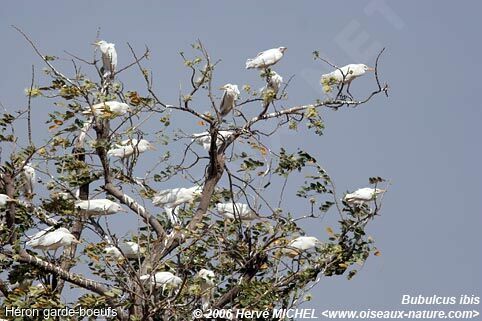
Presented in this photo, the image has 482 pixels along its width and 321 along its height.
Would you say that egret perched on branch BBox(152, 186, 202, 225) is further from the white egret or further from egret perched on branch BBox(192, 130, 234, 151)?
the white egret

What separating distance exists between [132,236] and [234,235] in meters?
0.63

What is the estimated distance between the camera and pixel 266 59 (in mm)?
7379

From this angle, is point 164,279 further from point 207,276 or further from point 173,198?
point 173,198

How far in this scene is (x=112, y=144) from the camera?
6.64 m

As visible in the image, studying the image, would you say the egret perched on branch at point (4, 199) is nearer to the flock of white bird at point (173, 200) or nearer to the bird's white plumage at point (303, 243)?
the flock of white bird at point (173, 200)

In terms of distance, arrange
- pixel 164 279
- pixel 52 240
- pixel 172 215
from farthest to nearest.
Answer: pixel 172 215
pixel 52 240
pixel 164 279

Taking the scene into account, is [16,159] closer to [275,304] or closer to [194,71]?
[194,71]

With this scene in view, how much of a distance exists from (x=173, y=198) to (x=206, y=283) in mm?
817

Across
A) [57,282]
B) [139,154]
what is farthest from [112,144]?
[57,282]

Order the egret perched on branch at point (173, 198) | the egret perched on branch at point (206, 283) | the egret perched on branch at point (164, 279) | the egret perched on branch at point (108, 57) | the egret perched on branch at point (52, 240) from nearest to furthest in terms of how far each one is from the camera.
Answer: the egret perched on branch at point (164, 279) < the egret perched on branch at point (206, 283) < the egret perched on branch at point (52, 240) < the egret perched on branch at point (173, 198) < the egret perched on branch at point (108, 57)

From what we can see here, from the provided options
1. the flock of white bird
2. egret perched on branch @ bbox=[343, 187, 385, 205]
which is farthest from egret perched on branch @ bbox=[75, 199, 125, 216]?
egret perched on branch @ bbox=[343, 187, 385, 205]

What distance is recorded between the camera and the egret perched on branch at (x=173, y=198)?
6.77 m

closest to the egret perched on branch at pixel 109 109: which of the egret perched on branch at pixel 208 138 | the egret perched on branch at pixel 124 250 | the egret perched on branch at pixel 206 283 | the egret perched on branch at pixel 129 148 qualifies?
the egret perched on branch at pixel 129 148

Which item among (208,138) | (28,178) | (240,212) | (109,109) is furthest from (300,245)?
(28,178)
